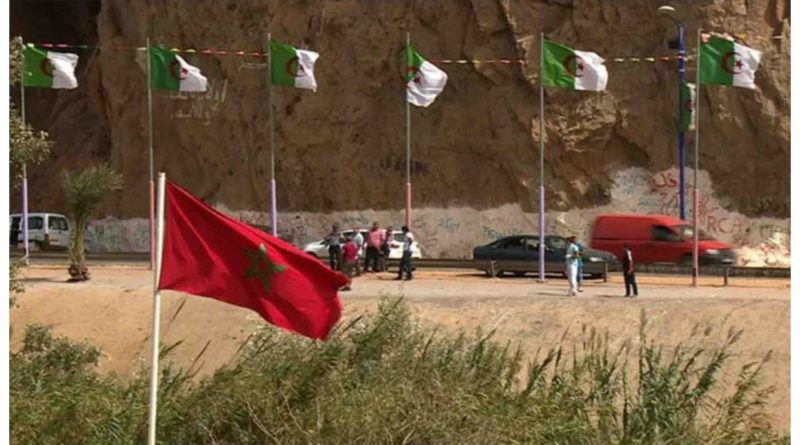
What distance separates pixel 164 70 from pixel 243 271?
24.1 meters

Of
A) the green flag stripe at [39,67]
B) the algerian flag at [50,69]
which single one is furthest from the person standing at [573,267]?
the green flag stripe at [39,67]

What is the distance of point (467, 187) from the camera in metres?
45.6

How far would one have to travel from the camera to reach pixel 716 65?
30.8m

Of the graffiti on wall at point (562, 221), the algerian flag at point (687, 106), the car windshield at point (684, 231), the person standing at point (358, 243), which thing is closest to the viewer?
the person standing at point (358, 243)

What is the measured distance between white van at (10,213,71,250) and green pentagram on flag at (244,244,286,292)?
36.6m

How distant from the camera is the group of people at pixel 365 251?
33656mm

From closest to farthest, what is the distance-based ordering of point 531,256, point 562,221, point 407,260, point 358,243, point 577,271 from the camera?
point 577,271 < point 407,260 < point 358,243 < point 531,256 < point 562,221

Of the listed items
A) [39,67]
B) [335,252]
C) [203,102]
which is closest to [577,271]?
[335,252]

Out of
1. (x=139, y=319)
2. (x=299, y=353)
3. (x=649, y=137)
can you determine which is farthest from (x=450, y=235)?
(x=299, y=353)

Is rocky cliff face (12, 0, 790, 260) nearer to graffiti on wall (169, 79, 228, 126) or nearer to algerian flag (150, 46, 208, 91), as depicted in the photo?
graffiti on wall (169, 79, 228, 126)

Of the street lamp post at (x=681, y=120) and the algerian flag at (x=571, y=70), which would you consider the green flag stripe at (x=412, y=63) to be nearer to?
the algerian flag at (x=571, y=70)

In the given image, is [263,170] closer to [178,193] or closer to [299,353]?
[299,353]

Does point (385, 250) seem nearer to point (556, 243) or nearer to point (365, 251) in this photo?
point (365, 251)

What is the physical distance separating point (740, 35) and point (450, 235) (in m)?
12.0
